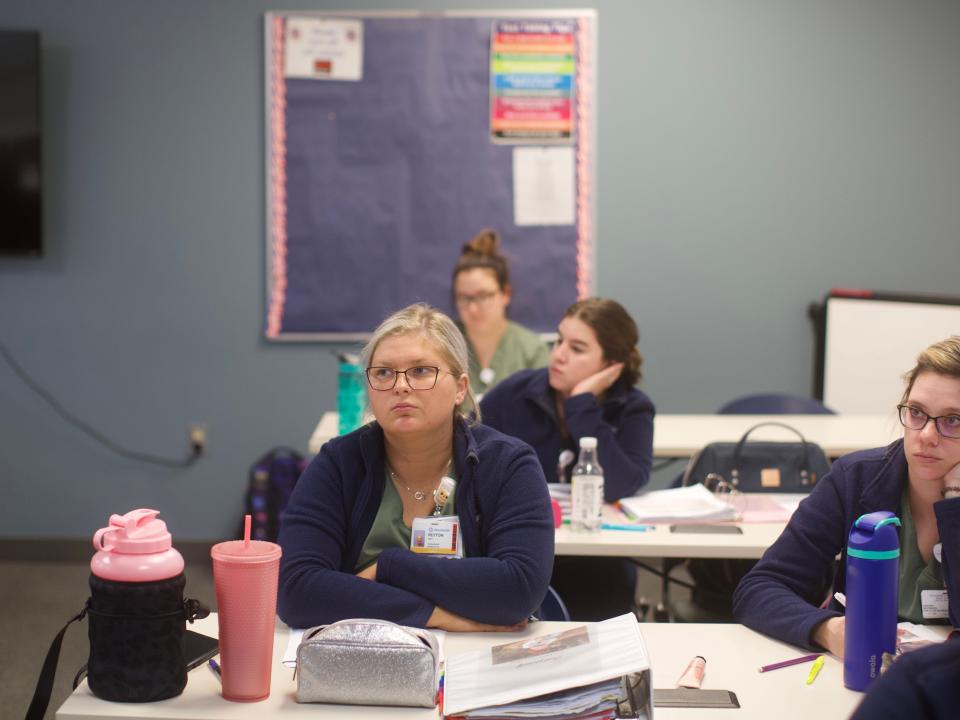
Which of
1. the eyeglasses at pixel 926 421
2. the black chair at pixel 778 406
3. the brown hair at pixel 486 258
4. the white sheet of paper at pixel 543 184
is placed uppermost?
the white sheet of paper at pixel 543 184

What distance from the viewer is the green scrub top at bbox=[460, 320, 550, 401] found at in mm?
4418

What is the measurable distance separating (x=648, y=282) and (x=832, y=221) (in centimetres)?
84

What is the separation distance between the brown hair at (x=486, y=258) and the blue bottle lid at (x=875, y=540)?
9.72ft

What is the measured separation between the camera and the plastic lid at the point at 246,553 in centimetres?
162

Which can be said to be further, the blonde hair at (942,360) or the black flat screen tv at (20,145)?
the black flat screen tv at (20,145)

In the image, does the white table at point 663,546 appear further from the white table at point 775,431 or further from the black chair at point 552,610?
the white table at point 775,431

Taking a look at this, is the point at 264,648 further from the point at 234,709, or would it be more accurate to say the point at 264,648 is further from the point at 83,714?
the point at 83,714

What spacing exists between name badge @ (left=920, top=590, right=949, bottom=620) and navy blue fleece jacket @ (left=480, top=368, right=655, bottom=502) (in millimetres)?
1205

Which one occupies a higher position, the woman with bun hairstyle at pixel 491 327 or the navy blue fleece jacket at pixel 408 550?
the woman with bun hairstyle at pixel 491 327

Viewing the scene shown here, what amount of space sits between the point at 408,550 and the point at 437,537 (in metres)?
0.06

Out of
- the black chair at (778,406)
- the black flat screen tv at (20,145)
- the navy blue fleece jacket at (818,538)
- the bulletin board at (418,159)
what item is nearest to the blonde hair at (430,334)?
the navy blue fleece jacket at (818,538)

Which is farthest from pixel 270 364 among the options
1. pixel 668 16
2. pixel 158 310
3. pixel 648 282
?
pixel 668 16

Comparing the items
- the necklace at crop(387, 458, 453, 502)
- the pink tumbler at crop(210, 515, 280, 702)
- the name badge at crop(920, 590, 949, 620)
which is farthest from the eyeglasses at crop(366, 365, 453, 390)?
the name badge at crop(920, 590, 949, 620)

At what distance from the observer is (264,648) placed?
166cm
